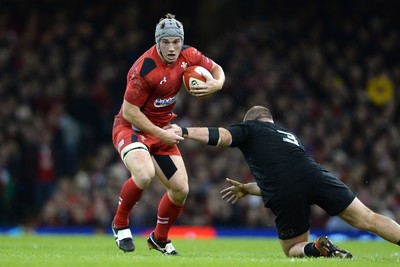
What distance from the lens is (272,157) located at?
1031 centimetres

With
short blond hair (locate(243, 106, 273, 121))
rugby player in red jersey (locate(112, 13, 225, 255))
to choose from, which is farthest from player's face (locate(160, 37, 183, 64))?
short blond hair (locate(243, 106, 273, 121))

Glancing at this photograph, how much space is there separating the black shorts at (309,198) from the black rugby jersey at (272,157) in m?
0.08

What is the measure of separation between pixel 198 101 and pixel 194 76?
A: 39.0ft

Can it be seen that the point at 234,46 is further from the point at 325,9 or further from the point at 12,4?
the point at 12,4

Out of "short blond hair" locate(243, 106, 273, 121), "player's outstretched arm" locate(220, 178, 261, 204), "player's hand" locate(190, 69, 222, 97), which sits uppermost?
"player's hand" locate(190, 69, 222, 97)

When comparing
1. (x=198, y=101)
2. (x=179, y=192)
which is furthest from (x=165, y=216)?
(x=198, y=101)

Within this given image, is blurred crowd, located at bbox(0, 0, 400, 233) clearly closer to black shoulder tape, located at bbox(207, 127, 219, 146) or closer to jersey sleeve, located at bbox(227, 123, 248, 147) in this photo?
jersey sleeve, located at bbox(227, 123, 248, 147)

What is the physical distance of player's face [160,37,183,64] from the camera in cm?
1079

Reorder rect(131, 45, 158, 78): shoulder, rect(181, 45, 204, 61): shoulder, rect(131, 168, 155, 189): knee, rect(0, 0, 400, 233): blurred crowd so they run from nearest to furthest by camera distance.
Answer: rect(131, 168, 155, 189): knee < rect(131, 45, 158, 78): shoulder < rect(181, 45, 204, 61): shoulder < rect(0, 0, 400, 233): blurred crowd

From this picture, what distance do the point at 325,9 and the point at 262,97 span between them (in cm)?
479

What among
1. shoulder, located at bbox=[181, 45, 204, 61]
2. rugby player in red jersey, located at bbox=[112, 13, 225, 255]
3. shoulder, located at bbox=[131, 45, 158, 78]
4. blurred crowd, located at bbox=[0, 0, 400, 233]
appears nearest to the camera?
rugby player in red jersey, located at bbox=[112, 13, 225, 255]

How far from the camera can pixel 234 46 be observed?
80.2ft

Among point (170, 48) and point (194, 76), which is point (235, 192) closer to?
point (194, 76)

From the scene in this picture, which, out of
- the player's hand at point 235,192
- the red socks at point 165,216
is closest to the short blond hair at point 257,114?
the player's hand at point 235,192
